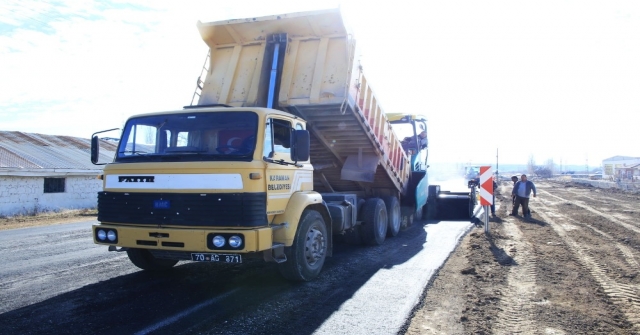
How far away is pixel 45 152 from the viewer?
23844mm

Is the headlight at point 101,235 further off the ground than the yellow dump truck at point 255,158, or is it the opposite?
the yellow dump truck at point 255,158

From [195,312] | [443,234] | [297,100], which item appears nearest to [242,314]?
[195,312]

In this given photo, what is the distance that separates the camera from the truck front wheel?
6.00 metres

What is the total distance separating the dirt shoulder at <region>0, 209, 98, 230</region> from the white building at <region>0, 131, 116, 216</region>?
938mm

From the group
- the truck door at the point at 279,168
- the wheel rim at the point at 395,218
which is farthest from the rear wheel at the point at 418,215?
the truck door at the point at 279,168

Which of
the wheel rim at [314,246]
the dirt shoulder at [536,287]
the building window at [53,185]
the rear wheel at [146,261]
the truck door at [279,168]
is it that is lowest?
the dirt shoulder at [536,287]

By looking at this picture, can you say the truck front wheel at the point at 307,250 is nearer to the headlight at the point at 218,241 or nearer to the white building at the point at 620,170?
the headlight at the point at 218,241

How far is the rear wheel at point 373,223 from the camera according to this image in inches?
368

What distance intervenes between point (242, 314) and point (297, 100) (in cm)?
376

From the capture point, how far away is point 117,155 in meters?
5.97

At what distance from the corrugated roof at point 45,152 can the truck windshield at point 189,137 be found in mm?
16906

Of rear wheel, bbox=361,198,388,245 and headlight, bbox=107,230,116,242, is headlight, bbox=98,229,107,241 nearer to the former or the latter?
headlight, bbox=107,230,116,242

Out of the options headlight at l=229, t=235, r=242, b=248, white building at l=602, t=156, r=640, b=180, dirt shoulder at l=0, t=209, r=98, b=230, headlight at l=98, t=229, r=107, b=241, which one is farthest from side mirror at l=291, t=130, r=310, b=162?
white building at l=602, t=156, r=640, b=180

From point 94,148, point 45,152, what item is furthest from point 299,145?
point 45,152
